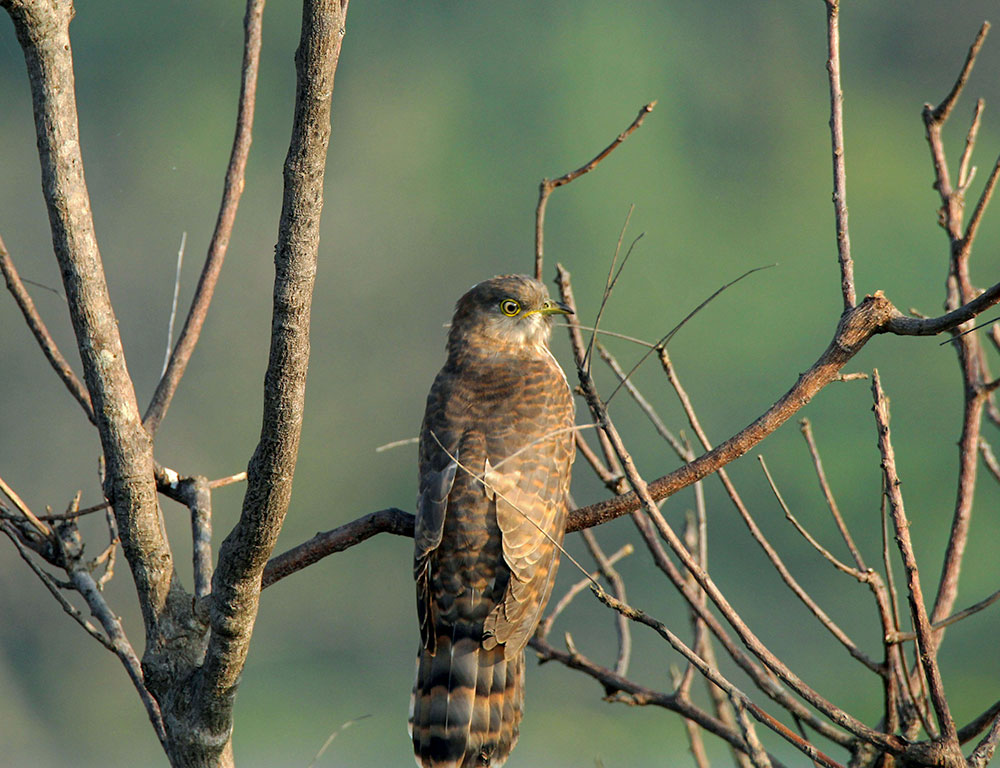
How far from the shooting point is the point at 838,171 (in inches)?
66.7

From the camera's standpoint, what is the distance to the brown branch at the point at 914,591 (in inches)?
58.1

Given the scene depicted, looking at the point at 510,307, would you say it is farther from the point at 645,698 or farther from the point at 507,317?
the point at 645,698

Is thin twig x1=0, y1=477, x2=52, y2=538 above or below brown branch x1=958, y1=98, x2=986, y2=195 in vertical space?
below

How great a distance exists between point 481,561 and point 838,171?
1.42m

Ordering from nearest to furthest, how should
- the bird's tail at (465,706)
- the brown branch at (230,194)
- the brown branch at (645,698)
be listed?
the brown branch at (645,698) < the brown branch at (230,194) < the bird's tail at (465,706)

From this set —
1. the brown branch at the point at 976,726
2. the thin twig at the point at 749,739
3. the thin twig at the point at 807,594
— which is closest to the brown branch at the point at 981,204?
the thin twig at the point at 807,594

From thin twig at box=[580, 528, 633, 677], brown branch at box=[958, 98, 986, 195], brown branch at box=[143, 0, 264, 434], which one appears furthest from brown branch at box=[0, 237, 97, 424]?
brown branch at box=[958, 98, 986, 195]

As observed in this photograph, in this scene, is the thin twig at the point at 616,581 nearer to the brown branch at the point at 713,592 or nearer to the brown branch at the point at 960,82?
the brown branch at the point at 713,592

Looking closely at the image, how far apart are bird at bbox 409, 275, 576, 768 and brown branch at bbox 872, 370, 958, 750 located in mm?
1055

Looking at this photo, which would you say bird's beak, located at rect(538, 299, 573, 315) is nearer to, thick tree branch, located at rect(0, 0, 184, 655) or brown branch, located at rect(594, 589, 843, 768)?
thick tree branch, located at rect(0, 0, 184, 655)

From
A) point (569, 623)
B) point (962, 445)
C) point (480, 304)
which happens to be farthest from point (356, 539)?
point (569, 623)

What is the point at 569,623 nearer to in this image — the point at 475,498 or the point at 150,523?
the point at 475,498

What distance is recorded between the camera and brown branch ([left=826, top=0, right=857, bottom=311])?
5.41 ft

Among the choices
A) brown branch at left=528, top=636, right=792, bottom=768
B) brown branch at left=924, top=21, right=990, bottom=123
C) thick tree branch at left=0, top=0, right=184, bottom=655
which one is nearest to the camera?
thick tree branch at left=0, top=0, right=184, bottom=655
